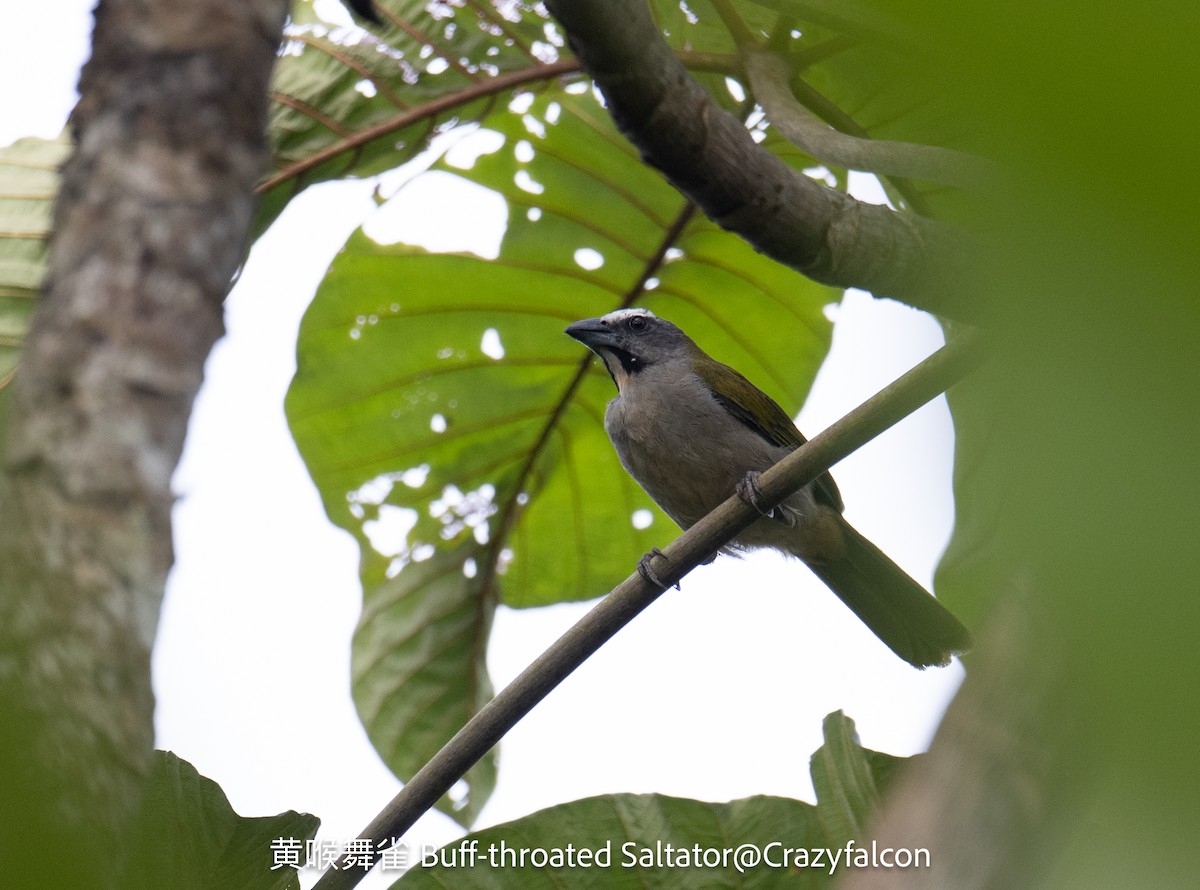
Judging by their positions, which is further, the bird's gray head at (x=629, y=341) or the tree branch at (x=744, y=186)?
the bird's gray head at (x=629, y=341)

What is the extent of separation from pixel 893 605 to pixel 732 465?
0.73m

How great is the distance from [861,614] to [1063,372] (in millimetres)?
3812

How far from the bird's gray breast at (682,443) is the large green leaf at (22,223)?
1863 mm

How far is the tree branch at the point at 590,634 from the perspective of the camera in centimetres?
191

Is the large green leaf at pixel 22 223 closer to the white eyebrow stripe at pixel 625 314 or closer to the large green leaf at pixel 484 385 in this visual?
the large green leaf at pixel 484 385

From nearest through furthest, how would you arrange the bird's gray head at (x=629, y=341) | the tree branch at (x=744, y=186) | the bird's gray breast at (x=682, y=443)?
the tree branch at (x=744, y=186) < the bird's gray breast at (x=682, y=443) < the bird's gray head at (x=629, y=341)

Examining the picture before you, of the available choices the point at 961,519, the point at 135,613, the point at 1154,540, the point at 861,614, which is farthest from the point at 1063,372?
the point at 861,614

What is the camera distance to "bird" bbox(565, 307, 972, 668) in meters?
3.83

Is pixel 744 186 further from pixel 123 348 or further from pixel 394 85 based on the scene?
pixel 394 85

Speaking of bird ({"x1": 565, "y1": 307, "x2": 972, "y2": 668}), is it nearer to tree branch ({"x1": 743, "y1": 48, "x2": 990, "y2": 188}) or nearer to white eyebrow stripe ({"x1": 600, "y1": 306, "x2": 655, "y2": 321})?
white eyebrow stripe ({"x1": 600, "y1": 306, "x2": 655, "y2": 321})

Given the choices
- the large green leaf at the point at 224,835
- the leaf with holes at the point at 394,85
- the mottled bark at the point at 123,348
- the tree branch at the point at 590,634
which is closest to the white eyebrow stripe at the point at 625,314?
the leaf with holes at the point at 394,85

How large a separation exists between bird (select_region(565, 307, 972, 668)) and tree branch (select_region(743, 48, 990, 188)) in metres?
1.27

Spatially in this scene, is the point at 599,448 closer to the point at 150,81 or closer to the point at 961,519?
the point at 961,519

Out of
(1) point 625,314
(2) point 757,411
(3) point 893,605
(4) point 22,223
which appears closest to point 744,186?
(2) point 757,411
